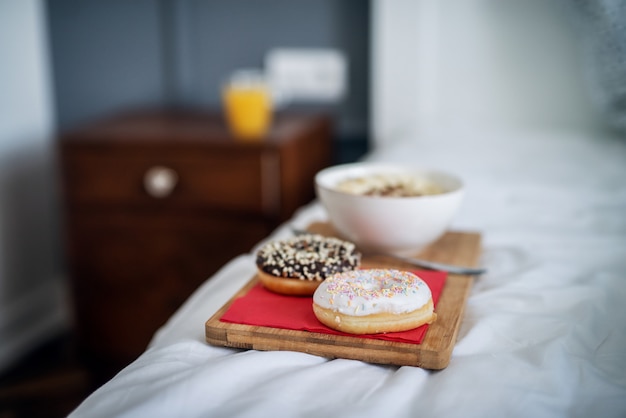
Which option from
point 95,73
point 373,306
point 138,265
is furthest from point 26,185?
point 373,306

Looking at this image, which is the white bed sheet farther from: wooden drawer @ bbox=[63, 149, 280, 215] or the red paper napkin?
wooden drawer @ bbox=[63, 149, 280, 215]

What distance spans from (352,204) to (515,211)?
323mm

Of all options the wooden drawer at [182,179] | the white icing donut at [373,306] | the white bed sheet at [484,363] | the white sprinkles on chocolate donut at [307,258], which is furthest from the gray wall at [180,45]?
the white icing donut at [373,306]

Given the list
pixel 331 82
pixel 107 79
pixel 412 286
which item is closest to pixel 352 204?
pixel 412 286

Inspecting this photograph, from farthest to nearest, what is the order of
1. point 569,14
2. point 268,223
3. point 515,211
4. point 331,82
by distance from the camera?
point 331,82 < point 268,223 < point 569,14 < point 515,211

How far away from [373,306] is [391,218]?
205 millimetres

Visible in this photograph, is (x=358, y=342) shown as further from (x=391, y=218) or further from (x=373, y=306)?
(x=391, y=218)

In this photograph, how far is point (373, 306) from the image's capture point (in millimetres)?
541

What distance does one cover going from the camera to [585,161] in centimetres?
116

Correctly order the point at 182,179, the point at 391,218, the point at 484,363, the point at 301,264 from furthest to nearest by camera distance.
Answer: the point at 182,179, the point at 391,218, the point at 301,264, the point at 484,363

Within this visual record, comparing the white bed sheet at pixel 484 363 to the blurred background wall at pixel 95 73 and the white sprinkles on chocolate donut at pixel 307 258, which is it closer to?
the white sprinkles on chocolate donut at pixel 307 258

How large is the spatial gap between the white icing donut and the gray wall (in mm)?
1199

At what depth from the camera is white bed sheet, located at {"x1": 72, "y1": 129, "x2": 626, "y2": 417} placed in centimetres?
47

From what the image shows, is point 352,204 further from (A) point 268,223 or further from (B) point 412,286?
(A) point 268,223
